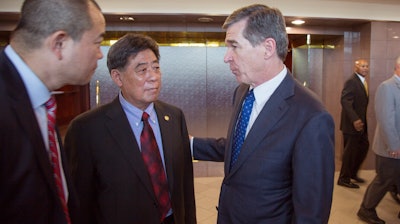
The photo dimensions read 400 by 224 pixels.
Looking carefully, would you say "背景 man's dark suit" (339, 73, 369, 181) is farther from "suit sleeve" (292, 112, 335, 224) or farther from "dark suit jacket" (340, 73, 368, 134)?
"suit sleeve" (292, 112, 335, 224)

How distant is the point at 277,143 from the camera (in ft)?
4.60

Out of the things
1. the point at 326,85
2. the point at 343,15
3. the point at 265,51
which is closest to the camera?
the point at 265,51

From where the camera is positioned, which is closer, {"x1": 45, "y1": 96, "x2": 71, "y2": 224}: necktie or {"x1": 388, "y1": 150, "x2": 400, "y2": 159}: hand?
{"x1": 45, "y1": 96, "x2": 71, "y2": 224}: necktie

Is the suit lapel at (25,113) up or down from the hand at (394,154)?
up

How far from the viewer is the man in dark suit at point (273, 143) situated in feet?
4.39

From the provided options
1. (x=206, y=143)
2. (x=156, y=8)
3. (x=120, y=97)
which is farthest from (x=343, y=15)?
(x=120, y=97)

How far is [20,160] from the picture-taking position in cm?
91

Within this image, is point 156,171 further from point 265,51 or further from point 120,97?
point 265,51

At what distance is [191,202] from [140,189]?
1.50 ft

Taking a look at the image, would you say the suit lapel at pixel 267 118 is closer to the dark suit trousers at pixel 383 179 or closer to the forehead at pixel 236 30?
the forehead at pixel 236 30

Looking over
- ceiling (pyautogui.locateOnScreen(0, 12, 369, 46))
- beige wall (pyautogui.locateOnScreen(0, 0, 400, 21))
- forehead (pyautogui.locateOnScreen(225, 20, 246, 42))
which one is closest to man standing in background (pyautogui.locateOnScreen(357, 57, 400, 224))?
beige wall (pyautogui.locateOnScreen(0, 0, 400, 21))

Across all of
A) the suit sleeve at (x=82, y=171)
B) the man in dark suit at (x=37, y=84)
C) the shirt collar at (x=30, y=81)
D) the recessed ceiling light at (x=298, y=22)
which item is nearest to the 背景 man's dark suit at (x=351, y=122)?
the recessed ceiling light at (x=298, y=22)

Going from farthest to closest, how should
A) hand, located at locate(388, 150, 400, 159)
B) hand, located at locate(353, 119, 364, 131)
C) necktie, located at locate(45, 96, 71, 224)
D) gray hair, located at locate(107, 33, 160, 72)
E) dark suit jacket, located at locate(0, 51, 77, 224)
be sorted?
1. hand, located at locate(353, 119, 364, 131)
2. hand, located at locate(388, 150, 400, 159)
3. gray hair, located at locate(107, 33, 160, 72)
4. necktie, located at locate(45, 96, 71, 224)
5. dark suit jacket, located at locate(0, 51, 77, 224)

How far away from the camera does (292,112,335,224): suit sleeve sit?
1322 mm
